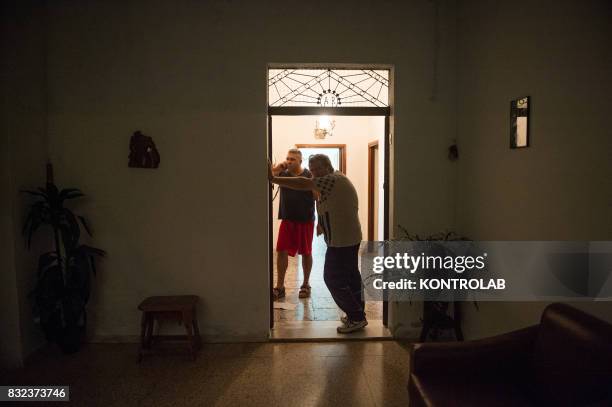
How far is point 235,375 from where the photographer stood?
119 inches

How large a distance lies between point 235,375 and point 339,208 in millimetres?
1518

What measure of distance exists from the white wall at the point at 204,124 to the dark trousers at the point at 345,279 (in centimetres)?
56

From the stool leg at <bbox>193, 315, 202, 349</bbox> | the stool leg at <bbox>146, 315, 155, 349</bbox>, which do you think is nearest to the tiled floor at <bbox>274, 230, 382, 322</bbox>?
the stool leg at <bbox>193, 315, 202, 349</bbox>

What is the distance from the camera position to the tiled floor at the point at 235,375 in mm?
2713

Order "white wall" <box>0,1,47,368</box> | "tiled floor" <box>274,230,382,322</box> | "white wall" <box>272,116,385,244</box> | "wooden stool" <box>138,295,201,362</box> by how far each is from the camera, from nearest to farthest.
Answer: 1. "white wall" <box>0,1,47,368</box>
2. "wooden stool" <box>138,295,201,362</box>
3. "tiled floor" <box>274,230,382,322</box>
4. "white wall" <box>272,116,385,244</box>

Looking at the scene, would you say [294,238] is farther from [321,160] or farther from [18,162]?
[18,162]

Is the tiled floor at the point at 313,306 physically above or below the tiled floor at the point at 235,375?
above

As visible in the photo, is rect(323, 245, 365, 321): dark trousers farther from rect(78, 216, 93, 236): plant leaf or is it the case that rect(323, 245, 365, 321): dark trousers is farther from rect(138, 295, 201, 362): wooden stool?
rect(78, 216, 93, 236): plant leaf

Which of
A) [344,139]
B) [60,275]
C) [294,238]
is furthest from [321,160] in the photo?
[344,139]

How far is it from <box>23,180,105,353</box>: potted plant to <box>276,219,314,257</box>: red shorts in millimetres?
1913

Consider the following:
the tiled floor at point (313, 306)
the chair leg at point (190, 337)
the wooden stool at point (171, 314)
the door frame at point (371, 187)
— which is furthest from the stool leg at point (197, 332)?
the door frame at point (371, 187)

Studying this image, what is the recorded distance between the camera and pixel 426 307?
3.28 meters

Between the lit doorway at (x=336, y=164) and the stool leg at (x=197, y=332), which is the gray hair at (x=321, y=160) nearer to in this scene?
the lit doorway at (x=336, y=164)

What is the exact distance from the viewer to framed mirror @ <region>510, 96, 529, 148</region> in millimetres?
2627
